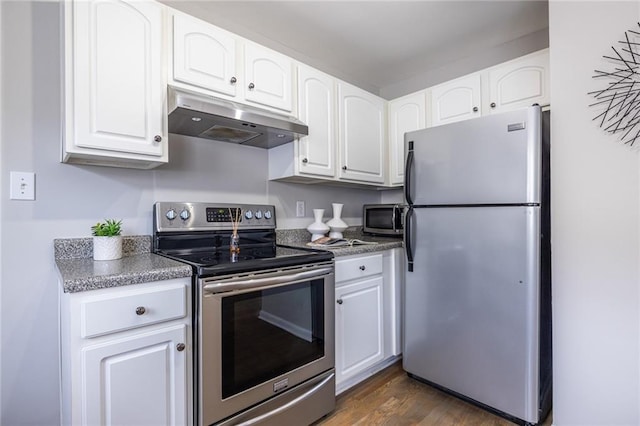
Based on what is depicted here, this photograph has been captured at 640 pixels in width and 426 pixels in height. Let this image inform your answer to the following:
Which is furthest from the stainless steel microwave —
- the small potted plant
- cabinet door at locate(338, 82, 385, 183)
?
the small potted plant

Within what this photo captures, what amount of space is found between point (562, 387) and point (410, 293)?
85 cm

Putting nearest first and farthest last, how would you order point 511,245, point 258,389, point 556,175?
1. point 258,389
2. point 556,175
3. point 511,245

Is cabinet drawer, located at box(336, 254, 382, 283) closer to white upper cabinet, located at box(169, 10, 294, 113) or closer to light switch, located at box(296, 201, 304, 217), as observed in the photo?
light switch, located at box(296, 201, 304, 217)

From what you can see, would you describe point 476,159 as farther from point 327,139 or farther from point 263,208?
Answer: point 263,208

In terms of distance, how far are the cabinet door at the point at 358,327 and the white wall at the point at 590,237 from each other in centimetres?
93

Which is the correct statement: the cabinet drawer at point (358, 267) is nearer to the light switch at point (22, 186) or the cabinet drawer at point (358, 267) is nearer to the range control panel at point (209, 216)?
the range control panel at point (209, 216)

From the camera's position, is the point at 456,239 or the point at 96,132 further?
the point at 456,239

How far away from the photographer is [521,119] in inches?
62.5

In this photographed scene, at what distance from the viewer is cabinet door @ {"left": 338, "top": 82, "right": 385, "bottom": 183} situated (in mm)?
2283

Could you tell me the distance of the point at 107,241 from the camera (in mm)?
1428

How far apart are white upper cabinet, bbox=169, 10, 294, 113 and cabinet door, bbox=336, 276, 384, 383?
3.93 feet

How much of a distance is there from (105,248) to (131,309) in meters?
0.47

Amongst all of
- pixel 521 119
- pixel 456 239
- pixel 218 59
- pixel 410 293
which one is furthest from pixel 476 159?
pixel 218 59

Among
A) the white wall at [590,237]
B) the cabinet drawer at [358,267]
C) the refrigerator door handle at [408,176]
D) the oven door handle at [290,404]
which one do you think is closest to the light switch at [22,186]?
the oven door handle at [290,404]
